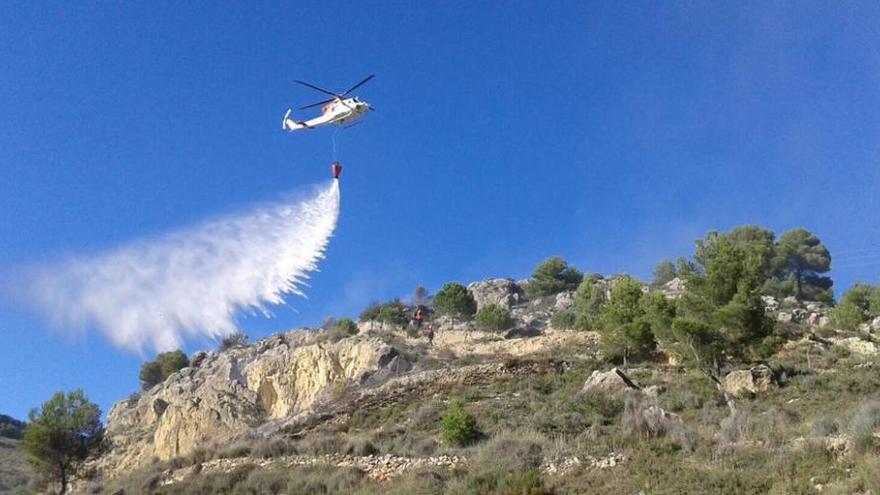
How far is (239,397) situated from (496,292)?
40.2 m

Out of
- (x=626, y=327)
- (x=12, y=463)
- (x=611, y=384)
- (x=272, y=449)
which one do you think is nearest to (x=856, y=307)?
(x=626, y=327)

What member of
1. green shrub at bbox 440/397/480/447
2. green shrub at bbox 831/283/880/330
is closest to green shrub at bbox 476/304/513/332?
green shrub at bbox 831/283/880/330

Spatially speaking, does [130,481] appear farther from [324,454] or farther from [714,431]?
[714,431]

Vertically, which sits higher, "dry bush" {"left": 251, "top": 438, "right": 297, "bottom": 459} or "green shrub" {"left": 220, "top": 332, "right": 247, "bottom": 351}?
"green shrub" {"left": 220, "top": 332, "right": 247, "bottom": 351}

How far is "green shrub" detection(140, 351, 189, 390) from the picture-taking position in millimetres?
80812

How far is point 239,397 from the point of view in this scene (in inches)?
2034

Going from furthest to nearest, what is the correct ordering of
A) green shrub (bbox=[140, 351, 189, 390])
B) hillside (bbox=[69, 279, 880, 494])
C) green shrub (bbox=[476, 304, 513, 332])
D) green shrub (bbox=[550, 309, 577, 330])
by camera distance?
green shrub (bbox=[140, 351, 189, 390])
green shrub (bbox=[550, 309, 577, 330])
green shrub (bbox=[476, 304, 513, 332])
hillside (bbox=[69, 279, 880, 494])

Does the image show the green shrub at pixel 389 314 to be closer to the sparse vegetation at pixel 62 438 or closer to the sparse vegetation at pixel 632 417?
the sparse vegetation at pixel 632 417

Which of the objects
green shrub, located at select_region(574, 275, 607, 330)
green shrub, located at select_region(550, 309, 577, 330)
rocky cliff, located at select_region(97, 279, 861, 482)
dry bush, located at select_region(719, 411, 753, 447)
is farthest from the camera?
green shrub, located at select_region(550, 309, 577, 330)

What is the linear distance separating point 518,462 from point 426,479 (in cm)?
245

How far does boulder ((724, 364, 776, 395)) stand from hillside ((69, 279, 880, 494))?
8 centimetres

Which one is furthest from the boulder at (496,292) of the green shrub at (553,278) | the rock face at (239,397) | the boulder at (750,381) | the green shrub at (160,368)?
the boulder at (750,381)

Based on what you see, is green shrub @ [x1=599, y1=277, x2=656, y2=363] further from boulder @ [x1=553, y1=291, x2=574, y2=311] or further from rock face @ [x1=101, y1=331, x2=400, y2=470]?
boulder @ [x1=553, y1=291, x2=574, y2=311]

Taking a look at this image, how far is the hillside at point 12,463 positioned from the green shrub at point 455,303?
38.3m
